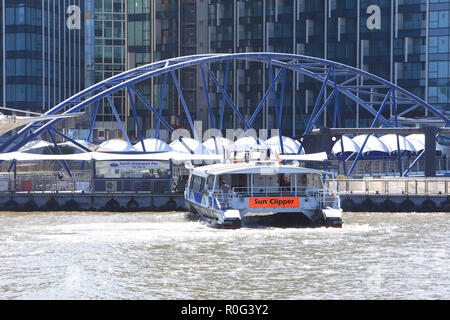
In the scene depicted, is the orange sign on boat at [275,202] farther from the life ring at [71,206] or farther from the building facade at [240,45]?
the building facade at [240,45]

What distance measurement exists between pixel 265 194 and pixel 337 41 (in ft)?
267

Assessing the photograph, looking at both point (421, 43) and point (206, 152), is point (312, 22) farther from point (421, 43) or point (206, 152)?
point (206, 152)

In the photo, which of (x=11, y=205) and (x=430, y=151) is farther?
(x=430, y=151)

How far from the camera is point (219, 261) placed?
35312 millimetres

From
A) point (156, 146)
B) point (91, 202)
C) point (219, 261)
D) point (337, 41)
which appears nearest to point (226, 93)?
point (156, 146)

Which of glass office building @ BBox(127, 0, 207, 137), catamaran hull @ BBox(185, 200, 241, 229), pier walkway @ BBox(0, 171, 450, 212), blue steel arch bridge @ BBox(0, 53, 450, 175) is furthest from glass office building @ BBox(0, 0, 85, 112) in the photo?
catamaran hull @ BBox(185, 200, 241, 229)

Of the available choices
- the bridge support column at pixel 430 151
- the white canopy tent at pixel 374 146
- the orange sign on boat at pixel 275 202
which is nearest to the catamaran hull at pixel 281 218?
the orange sign on boat at pixel 275 202

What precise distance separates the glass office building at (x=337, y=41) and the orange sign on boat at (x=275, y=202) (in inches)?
2993

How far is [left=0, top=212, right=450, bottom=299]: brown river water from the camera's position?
2948 centimetres

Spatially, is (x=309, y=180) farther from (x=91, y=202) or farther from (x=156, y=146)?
(x=156, y=146)

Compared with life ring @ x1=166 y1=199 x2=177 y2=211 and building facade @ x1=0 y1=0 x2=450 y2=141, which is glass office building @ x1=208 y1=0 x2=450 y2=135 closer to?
building facade @ x1=0 y1=0 x2=450 y2=141

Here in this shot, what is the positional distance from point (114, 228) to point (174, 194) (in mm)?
13439

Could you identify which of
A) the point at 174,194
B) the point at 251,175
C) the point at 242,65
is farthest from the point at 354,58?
the point at 251,175
